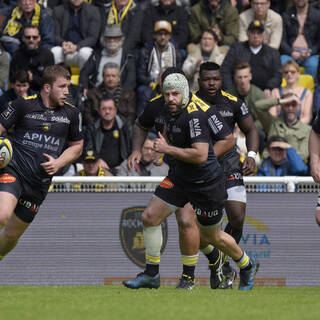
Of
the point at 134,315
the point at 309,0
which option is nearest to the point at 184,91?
the point at 134,315

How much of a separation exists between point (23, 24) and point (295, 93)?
16.8 ft

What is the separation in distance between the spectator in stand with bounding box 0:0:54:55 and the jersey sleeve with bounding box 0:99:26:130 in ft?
20.7

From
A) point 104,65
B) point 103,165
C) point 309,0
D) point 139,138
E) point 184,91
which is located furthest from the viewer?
point 309,0

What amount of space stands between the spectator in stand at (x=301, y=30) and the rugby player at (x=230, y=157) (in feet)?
19.7

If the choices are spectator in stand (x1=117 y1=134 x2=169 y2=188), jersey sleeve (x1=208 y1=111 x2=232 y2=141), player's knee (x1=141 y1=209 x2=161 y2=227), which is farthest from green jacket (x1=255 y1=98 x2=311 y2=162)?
player's knee (x1=141 y1=209 x2=161 y2=227)

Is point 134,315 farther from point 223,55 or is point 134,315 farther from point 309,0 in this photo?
point 309,0

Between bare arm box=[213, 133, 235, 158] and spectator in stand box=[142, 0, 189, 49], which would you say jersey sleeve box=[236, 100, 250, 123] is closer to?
bare arm box=[213, 133, 235, 158]

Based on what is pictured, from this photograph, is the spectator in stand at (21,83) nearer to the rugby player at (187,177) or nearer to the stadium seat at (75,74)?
the stadium seat at (75,74)

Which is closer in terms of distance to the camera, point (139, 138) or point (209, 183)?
point (209, 183)

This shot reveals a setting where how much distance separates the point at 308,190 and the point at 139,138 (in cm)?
308

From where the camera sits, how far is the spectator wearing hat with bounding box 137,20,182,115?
1522cm

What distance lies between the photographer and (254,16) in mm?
16188

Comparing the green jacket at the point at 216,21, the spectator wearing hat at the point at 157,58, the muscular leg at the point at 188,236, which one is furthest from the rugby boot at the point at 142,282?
the green jacket at the point at 216,21

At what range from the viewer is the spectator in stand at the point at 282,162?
1332 cm
